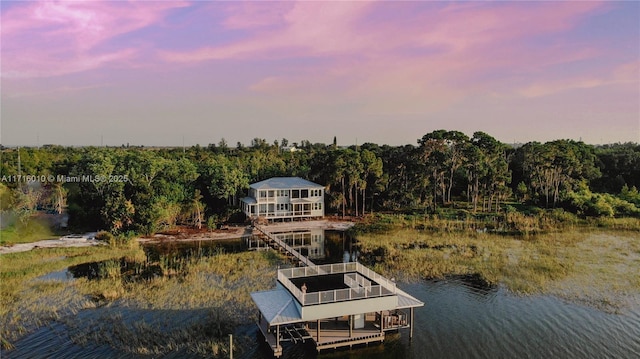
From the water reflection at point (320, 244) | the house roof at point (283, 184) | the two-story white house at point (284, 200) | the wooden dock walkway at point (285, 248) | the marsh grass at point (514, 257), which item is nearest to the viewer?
the marsh grass at point (514, 257)

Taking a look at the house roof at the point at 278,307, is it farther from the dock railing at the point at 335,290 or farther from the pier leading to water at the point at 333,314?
the dock railing at the point at 335,290

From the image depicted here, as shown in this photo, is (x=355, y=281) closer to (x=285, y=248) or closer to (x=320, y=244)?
(x=285, y=248)

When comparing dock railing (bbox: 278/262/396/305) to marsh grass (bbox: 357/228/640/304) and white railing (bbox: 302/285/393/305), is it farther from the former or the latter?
marsh grass (bbox: 357/228/640/304)

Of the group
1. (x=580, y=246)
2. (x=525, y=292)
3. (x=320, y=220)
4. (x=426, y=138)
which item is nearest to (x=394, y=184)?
(x=426, y=138)

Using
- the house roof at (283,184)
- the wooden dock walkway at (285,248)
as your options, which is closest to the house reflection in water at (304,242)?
the wooden dock walkway at (285,248)

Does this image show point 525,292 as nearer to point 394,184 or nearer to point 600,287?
point 600,287

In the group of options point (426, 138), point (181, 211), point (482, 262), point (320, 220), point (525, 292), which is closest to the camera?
point (525, 292)
